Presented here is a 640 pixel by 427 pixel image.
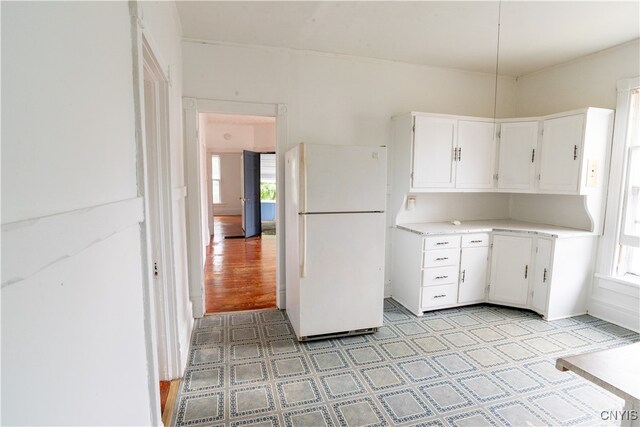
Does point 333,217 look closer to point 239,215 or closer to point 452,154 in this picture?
point 452,154

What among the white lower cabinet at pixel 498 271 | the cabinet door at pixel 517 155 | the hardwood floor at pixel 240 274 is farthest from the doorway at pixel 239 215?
the cabinet door at pixel 517 155

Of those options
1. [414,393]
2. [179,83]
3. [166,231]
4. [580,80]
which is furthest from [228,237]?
[580,80]

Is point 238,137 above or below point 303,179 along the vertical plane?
above

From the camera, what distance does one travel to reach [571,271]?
10.6 ft

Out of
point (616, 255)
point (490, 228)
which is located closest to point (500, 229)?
point (490, 228)

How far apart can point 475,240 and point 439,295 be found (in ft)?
2.30

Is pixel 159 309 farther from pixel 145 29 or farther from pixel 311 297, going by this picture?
pixel 145 29

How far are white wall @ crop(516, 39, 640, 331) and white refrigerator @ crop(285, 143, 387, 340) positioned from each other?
2.32 metres

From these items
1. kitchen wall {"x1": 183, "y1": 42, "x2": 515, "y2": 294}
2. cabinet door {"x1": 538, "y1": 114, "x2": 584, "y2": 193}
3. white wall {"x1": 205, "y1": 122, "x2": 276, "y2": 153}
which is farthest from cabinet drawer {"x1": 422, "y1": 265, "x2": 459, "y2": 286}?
white wall {"x1": 205, "y1": 122, "x2": 276, "y2": 153}

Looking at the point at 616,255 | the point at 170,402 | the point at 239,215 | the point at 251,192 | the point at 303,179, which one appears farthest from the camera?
the point at 239,215

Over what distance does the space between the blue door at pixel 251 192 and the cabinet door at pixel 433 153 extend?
438 cm

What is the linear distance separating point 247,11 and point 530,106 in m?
3.43

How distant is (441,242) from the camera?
332 cm

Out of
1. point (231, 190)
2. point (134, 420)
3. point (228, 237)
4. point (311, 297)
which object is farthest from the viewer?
point (231, 190)
